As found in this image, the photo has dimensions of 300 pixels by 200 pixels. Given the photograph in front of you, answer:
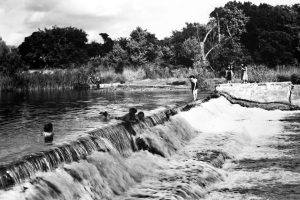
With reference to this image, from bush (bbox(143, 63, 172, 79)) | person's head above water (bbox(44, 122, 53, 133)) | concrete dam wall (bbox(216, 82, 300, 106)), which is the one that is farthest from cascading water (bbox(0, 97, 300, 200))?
bush (bbox(143, 63, 172, 79))

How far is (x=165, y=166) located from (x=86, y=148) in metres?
2.14

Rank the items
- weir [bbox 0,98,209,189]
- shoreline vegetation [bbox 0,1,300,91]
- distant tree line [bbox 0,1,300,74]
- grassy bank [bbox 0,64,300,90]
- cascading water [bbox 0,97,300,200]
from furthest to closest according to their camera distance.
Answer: distant tree line [bbox 0,1,300,74] → shoreline vegetation [bbox 0,1,300,91] → grassy bank [bbox 0,64,300,90] → cascading water [bbox 0,97,300,200] → weir [bbox 0,98,209,189]

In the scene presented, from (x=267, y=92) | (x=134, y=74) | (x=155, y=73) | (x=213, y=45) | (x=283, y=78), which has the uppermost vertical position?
(x=213, y=45)

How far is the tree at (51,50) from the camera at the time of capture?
4612cm

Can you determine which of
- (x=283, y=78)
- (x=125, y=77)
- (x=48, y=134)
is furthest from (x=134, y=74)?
(x=48, y=134)

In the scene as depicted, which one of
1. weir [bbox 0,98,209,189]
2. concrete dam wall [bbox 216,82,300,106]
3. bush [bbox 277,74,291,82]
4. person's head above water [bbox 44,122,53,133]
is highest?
bush [bbox 277,74,291,82]

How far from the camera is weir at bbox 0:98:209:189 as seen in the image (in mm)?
6230

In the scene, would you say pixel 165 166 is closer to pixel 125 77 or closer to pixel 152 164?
pixel 152 164

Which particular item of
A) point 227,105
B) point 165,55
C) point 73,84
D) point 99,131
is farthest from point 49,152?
point 165,55

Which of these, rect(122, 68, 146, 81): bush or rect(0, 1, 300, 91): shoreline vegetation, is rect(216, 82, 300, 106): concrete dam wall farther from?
rect(122, 68, 146, 81): bush

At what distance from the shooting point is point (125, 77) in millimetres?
37188

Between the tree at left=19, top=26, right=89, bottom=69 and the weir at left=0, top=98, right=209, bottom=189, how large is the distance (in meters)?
35.2

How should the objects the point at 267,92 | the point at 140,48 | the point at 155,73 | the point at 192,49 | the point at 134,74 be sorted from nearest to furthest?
1. the point at 267,92
2. the point at 134,74
3. the point at 155,73
4. the point at 192,49
5. the point at 140,48

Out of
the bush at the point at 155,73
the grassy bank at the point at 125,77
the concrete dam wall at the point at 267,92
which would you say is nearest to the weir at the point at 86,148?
the concrete dam wall at the point at 267,92
